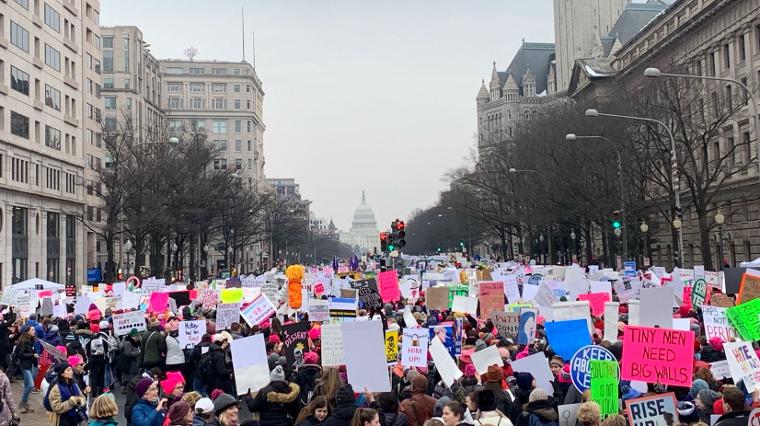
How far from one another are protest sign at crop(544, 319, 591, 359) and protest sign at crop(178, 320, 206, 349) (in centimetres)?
668

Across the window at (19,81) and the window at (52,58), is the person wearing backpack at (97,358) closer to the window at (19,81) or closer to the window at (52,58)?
the window at (19,81)

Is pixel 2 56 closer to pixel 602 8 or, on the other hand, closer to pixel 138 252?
pixel 138 252

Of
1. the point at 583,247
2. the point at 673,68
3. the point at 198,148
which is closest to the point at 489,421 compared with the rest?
the point at 673,68

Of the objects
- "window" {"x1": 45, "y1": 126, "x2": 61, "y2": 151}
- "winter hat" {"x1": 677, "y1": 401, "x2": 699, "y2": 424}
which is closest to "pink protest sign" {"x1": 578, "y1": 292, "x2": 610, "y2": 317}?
"winter hat" {"x1": 677, "y1": 401, "x2": 699, "y2": 424}

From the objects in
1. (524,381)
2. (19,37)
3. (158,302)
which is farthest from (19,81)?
(524,381)

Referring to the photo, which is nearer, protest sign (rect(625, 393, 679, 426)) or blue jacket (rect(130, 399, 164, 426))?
protest sign (rect(625, 393, 679, 426))

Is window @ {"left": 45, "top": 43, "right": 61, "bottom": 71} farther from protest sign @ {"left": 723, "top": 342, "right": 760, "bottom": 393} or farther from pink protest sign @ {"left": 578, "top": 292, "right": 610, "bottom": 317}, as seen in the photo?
protest sign @ {"left": 723, "top": 342, "right": 760, "bottom": 393}

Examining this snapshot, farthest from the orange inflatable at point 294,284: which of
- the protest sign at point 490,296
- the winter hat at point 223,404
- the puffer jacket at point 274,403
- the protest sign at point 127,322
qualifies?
the winter hat at point 223,404

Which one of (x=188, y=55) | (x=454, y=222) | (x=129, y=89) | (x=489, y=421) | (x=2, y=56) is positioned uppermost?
(x=188, y=55)

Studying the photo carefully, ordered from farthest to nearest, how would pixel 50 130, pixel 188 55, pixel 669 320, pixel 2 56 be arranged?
pixel 188 55, pixel 50 130, pixel 2 56, pixel 669 320

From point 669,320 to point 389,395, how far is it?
21.6 feet

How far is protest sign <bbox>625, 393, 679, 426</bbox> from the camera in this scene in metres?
8.19

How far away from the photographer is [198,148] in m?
64.4

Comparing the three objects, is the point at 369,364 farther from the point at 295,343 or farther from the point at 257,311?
the point at 257,311
